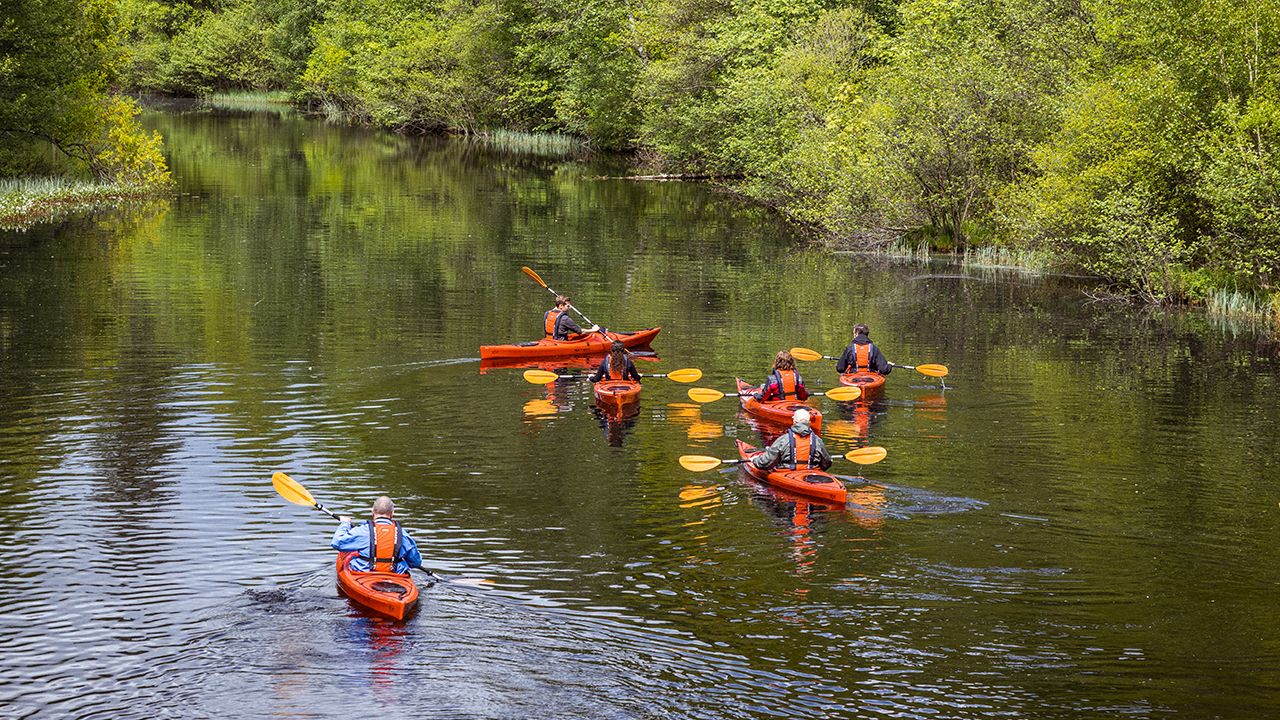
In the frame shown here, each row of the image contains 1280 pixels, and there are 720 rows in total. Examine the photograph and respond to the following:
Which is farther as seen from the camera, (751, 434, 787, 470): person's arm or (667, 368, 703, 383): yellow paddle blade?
(667, 368, 703, 383): yellow paddle blade

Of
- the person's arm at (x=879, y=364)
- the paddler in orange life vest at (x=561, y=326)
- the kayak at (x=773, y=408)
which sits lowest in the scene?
the kayak at (x=773, y=408)

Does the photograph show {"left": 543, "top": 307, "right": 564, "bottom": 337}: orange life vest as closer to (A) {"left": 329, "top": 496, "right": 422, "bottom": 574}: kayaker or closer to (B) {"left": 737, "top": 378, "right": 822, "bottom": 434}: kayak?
(B) {"left": 737, "top": 378, "right": 822, "bottom": 434}: kayak

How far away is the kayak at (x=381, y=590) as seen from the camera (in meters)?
13.9

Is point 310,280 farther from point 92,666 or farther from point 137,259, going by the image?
point 92,666

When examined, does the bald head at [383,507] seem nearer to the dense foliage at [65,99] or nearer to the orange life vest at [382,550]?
the orange life vest at [382,550]

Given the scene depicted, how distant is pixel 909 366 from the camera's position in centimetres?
2591

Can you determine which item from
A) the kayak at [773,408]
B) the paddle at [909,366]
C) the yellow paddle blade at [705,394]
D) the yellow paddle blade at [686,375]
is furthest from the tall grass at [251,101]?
the kayak at [773,408]

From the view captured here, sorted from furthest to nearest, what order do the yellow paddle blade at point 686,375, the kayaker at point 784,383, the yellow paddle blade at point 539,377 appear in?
the yellow paddle blade at point 686,375
the yellow paddle blade at point 539,377
the kayaker at point 784,383

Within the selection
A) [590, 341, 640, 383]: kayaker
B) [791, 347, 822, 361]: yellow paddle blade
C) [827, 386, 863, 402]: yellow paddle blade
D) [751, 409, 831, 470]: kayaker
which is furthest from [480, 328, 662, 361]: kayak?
[751, 409, 831, 470]: kayaker

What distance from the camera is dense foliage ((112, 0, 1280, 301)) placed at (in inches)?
1361

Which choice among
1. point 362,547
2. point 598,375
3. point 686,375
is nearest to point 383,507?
point 362,547

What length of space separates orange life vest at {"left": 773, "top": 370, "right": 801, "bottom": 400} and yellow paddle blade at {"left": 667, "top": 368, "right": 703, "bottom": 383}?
322cm

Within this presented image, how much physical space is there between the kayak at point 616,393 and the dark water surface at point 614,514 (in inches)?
17.6

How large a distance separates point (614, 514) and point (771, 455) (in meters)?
2.70
